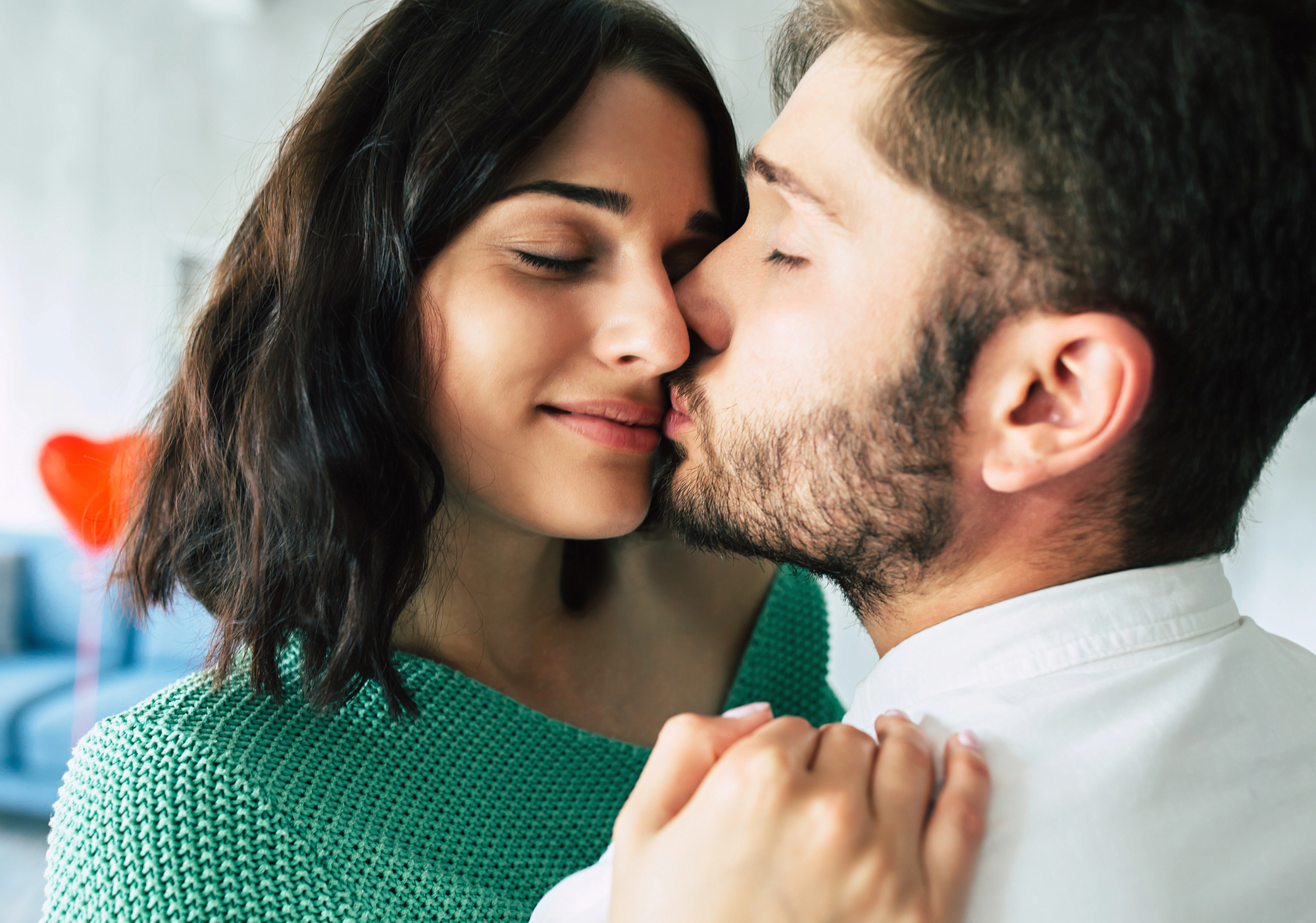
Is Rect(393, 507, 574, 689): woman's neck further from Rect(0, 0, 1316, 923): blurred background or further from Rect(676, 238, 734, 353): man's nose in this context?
Rect(0, 0, 1316, 923): blurred background

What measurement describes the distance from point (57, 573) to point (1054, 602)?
4.49 meters

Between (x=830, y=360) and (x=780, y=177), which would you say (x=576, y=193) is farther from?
(x=830, y=360)

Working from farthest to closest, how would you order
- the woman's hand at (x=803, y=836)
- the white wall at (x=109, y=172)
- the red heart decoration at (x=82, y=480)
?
the white wall at (x=109, y=172), the red heart decoration at (x=82, y=480), the woman's hand at (x=803, y=836)

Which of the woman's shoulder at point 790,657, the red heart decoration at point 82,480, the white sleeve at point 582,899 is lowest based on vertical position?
the red heart decoration at point 82,480

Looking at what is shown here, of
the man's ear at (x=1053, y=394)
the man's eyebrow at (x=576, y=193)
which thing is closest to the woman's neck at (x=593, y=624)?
the man's eyebrow at (x=576, y=193)

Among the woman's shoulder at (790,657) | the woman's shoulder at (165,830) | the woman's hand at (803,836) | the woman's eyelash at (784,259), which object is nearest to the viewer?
the woman's hand at (803,836)

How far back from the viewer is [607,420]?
1.12 metres

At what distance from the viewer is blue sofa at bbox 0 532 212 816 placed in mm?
3381

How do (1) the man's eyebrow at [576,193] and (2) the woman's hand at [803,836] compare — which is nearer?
(2) the woman's hand at [803,836]

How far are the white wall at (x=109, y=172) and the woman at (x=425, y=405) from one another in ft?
11.4

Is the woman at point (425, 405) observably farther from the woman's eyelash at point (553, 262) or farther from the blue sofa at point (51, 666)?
the blue sofa at point (51, 666)

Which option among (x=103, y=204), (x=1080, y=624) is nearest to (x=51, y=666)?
(x=103, y=204)

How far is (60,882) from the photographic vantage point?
88 centimetres

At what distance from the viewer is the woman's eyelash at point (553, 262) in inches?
41.5
